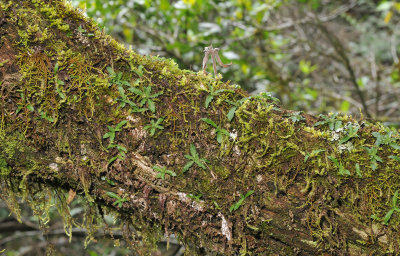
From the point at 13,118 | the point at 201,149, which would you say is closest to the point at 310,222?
the point at 201,149

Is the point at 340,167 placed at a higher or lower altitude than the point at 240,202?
higher

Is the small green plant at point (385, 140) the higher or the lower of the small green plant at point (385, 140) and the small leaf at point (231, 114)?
the higher

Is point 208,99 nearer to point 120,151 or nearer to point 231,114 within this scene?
point 231,114

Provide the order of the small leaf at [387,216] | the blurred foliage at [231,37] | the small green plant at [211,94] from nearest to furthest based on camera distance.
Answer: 1. the small leaf at [387,216]
2. the small green plant at [211,94]
3. the blurred foliage at [231,37]

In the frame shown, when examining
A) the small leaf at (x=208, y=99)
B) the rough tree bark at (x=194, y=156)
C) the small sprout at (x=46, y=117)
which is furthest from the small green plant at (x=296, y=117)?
the small sprout at (x=46, y=117)

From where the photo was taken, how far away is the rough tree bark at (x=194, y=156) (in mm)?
1422

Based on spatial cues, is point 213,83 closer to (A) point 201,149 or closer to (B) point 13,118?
(A) point 201,149

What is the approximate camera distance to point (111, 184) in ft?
4.85

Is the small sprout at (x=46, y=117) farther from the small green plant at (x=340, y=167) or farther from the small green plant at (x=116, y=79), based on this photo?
the small green plant at (x=340, y=167)

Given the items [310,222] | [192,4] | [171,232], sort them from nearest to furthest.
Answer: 1. [310,222]
2. [171,232]
3. [192,4]

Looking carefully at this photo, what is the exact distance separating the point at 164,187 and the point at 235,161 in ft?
1.11

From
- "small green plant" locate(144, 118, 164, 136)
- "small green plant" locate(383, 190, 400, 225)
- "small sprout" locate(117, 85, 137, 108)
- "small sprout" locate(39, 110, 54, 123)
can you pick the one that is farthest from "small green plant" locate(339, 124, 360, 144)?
"small sprout" locate(39, 110, 54, 123)

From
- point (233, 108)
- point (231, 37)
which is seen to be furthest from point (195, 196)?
point (231, 37)

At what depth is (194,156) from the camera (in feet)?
4.67
